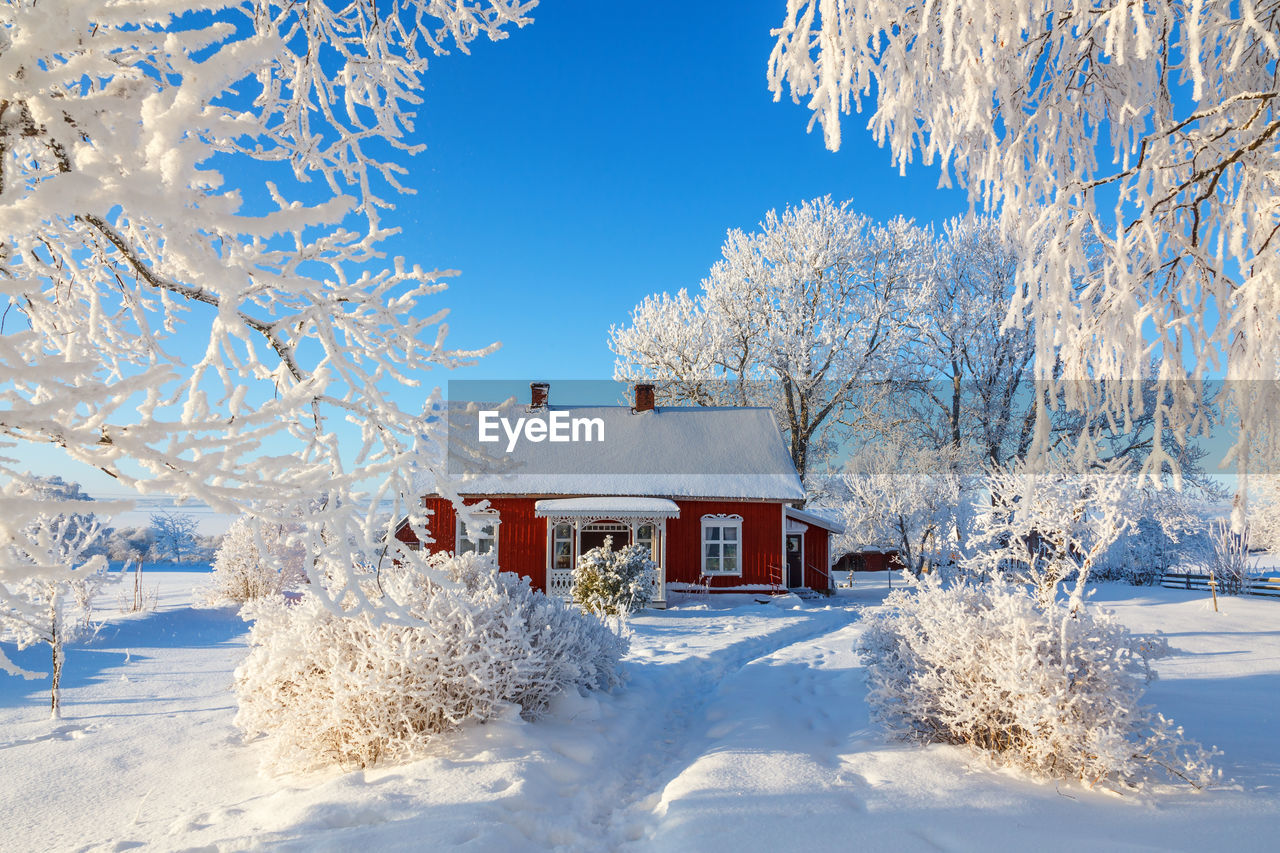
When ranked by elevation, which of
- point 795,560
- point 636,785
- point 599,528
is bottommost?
point 795,560

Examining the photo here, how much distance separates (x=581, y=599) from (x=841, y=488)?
15240 millimetres

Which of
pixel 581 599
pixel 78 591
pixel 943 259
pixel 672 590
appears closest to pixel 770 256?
pixel 943 259

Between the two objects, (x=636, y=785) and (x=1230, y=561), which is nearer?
(x=636, y=785)

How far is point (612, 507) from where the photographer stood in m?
16.8

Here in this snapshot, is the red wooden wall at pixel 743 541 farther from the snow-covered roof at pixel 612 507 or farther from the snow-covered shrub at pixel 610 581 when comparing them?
the snow-covered shrub at pixel 610 581

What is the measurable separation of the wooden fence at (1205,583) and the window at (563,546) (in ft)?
60.4

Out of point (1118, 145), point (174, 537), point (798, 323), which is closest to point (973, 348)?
point (798, 323)

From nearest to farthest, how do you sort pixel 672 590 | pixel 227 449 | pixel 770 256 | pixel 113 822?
1. pixel 227 449
2. pixel 113 822
3. pixel 672 590
4. pixel 770 256

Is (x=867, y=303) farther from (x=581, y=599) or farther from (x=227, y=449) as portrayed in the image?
(x=227, y=449)

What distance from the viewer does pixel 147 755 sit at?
205 inches

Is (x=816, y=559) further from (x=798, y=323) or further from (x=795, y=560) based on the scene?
(x=798, y=323)

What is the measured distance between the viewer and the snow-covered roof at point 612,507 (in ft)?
54.8

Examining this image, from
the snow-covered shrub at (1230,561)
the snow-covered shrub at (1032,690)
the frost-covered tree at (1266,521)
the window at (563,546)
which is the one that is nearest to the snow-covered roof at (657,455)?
the window at (563,546)

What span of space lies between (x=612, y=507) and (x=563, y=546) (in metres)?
2.76
